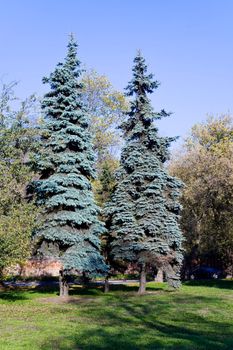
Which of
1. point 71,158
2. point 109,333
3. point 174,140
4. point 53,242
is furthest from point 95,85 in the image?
point 109,333

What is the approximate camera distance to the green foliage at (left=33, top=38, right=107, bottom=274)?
23219 millimetres

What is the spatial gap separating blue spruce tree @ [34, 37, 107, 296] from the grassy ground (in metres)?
2.47

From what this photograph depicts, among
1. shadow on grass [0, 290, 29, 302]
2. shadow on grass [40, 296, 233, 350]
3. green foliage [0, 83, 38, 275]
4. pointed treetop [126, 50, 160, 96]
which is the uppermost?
pointed treetop [126, 50, 160, 96]

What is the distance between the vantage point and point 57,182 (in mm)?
23531

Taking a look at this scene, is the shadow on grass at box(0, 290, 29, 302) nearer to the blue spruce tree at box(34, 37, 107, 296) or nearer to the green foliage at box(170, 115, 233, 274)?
the blue spruce tree at box(34, 37, 107, 296)

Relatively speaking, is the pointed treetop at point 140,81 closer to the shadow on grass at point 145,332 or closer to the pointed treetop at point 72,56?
the pointed treetop at point 72,56

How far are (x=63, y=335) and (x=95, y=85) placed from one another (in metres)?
33.6

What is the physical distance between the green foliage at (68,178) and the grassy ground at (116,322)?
2.80 meters

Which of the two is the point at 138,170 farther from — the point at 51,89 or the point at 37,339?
the point at 37,339

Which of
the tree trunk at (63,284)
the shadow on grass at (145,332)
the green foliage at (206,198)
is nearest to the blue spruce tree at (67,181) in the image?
the tree trunk at (63,284)

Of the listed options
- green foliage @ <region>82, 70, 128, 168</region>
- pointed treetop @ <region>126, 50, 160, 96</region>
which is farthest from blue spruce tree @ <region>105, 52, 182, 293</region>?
green foliage @ <region>82, 70, 128, 168</region>

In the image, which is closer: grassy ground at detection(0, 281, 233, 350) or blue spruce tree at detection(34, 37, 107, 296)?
grassy ground at detection(0, 281, 233, 350)

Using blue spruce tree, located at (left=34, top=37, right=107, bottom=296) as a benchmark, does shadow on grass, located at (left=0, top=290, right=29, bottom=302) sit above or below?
below

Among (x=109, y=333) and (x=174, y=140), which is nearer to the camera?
(x=109, y=333)
